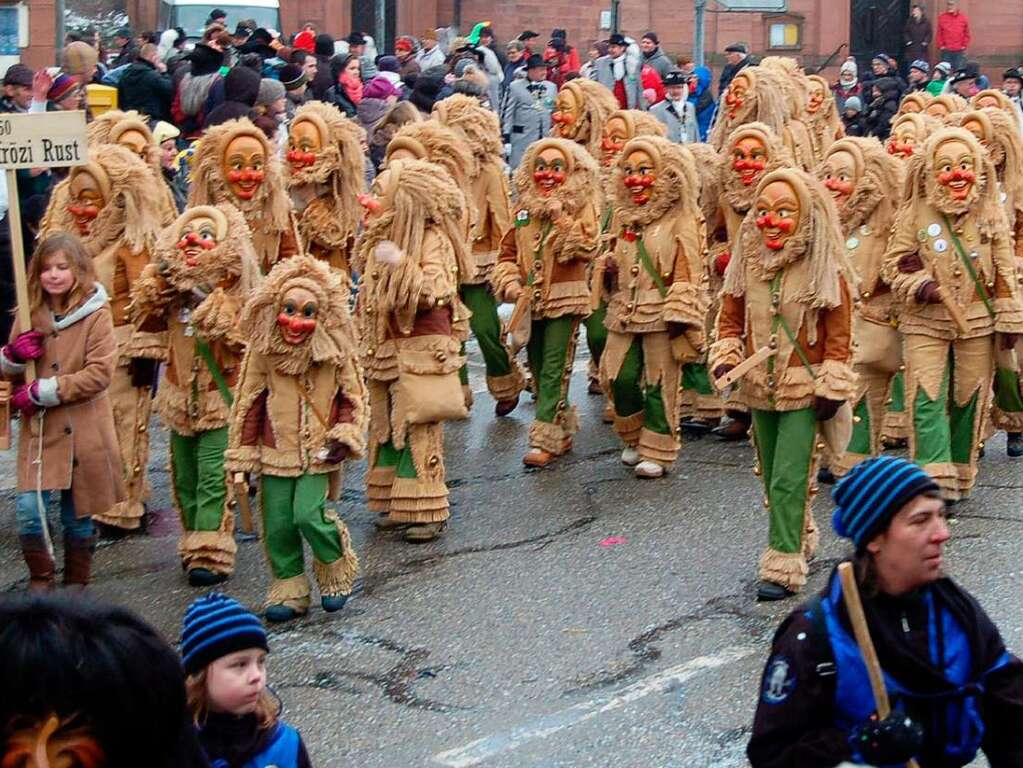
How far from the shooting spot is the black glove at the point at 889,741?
4020mm

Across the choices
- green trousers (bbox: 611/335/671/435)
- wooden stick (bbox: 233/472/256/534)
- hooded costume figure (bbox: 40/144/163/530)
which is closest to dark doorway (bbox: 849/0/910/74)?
green trousers (bbox: 611/335/671/435)

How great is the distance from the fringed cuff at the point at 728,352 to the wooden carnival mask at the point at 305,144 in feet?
12.1

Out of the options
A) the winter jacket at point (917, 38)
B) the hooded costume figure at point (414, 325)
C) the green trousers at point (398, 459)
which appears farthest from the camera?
the winter jacket at point (917, 38)

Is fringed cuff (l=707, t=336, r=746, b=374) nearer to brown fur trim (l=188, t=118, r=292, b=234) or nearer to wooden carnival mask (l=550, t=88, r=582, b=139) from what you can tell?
brown fur trim (l=188, t=118, r=292, b=234)

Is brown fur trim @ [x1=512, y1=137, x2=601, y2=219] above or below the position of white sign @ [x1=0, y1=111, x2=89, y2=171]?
below

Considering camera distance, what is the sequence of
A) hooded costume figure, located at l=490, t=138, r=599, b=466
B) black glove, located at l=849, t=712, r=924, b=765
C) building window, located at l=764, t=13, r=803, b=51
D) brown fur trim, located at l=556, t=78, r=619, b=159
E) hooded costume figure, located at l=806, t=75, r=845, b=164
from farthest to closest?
1. building window, located at l=764, t=13, r=803, b=51
2. hooded costume figure, located at l=806, t=75, r=845, b=164
3. brown fur trim, located at l=556, t=78, r=619, b=159
4. hooded costume figure, located at l=490, t=138, r=599, b=466
5. black glove, located at l=849, t=712, r=924, b=765

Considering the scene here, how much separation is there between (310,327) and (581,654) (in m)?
1.74

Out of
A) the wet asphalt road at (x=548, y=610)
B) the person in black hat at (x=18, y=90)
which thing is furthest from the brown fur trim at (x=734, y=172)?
the person in black hat at (x=18, y=90)

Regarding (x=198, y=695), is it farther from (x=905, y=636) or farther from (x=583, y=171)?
(x=583, y=171)

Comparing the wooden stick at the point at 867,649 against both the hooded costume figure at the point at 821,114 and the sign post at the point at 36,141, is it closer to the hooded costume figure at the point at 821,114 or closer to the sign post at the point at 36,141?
the sign post at the point at 36,141

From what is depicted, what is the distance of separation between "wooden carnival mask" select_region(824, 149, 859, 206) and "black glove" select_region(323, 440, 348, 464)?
3.99 metres

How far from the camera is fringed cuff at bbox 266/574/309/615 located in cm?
805

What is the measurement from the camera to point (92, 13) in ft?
106

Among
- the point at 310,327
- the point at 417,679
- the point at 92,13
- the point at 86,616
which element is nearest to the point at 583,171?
the point at 310,327
